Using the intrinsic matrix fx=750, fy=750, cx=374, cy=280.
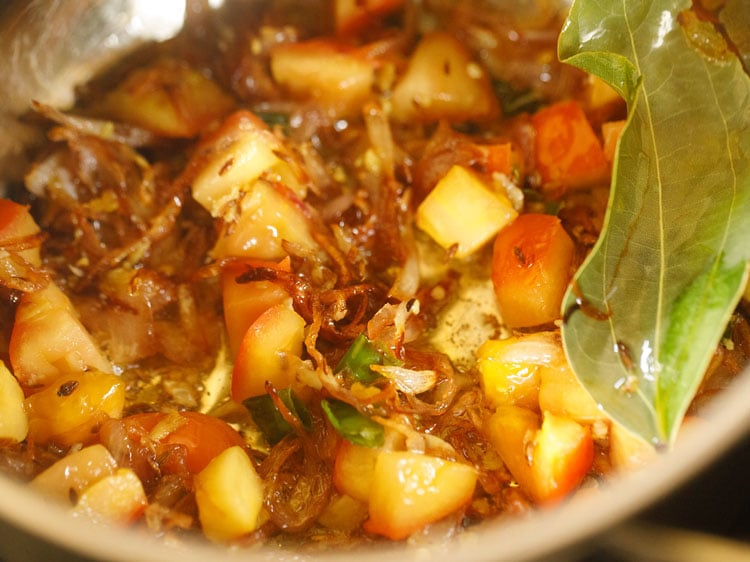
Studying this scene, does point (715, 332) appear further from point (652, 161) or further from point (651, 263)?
point (652, 161)

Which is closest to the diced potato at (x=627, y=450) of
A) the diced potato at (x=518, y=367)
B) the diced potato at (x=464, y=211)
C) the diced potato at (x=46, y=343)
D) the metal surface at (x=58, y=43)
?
the diced potato at (x=518, y=367)

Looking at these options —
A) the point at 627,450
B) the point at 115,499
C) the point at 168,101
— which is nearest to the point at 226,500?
the point at 115,499

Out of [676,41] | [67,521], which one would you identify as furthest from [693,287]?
[67,521]

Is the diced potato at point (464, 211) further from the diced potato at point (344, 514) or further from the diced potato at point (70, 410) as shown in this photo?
the diced potato at point (70, 410)

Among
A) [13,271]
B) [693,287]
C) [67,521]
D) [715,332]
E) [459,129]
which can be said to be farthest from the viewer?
[459,129]

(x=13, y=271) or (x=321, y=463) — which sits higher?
(x=13, y=271)

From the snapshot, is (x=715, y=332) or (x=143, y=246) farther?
(x=143, y=246)

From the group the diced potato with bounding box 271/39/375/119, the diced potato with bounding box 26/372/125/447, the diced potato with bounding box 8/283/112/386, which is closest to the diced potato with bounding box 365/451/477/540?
the diced potato with bounding box 26/372/125/447

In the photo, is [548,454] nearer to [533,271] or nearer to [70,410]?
[533,271]
